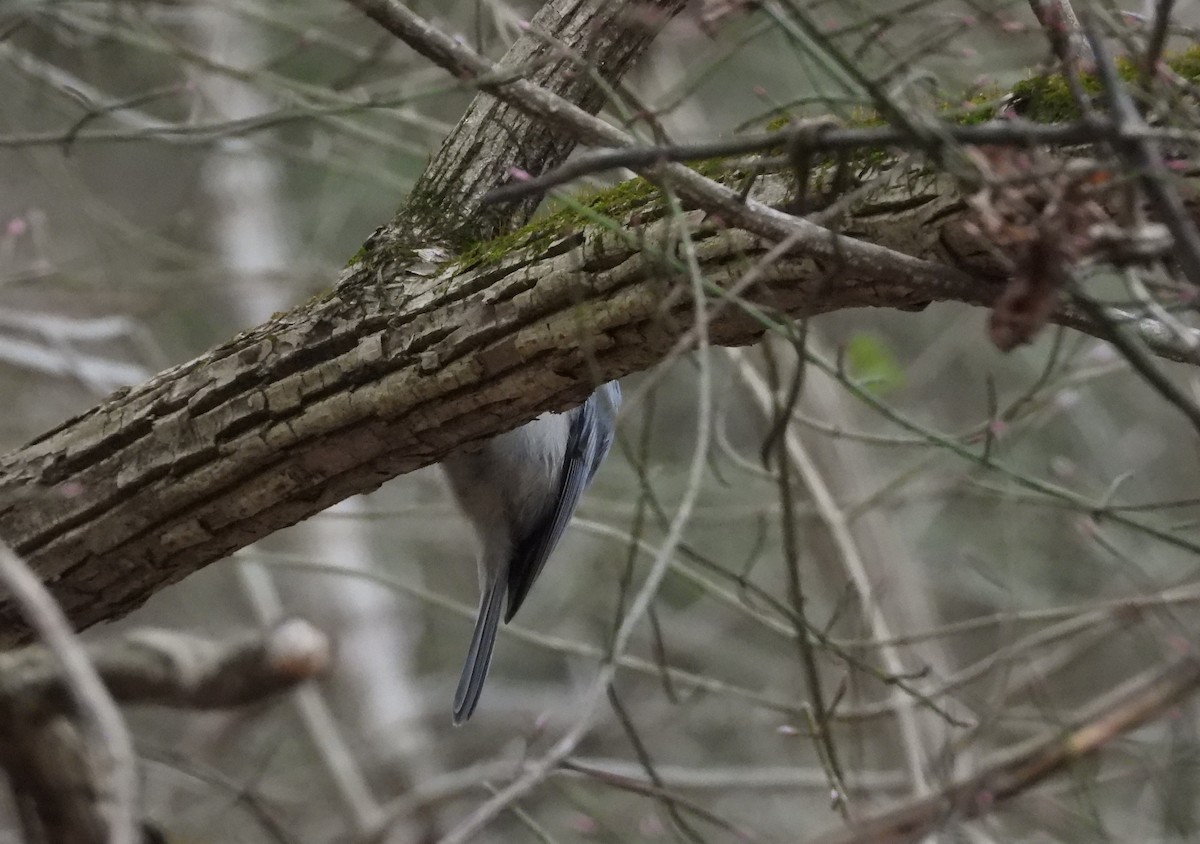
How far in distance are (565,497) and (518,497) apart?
14 centimetres

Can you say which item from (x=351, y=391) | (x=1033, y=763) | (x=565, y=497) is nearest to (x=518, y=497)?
(x=565, y=497)

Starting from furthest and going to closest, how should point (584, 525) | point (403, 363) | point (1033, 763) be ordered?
point (584, 525) < point (1033, 763) < point (403, 363)

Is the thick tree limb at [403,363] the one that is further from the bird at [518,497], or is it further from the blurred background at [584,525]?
the bird at [518,497]

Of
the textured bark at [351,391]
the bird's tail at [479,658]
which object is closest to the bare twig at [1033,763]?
the bird's tail at [479,658]

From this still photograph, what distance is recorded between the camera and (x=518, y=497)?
3.13 metres

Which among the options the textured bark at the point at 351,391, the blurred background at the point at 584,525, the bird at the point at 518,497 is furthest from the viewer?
the blurred background at the point at 584,525

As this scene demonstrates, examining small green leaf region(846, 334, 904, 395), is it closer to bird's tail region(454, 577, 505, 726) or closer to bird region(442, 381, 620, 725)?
bird region(442, 381, 620, 725)

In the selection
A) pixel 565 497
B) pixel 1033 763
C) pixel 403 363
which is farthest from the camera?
pixel 565 497

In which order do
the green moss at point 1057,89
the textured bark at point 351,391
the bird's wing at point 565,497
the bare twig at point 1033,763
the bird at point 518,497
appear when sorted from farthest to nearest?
the bird's wing at point 565,497, the bird at point 518,497, the bare twig at point 1033,763, the textured bark at point 351,391, the green moss at point 1057,89

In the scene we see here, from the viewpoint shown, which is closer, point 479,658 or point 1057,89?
point 1057,89

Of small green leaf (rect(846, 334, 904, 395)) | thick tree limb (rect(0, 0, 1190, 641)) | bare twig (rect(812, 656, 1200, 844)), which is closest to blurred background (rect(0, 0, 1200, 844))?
bare twig (rect(812, 656, 1200, 844))

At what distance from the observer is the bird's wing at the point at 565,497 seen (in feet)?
10.4

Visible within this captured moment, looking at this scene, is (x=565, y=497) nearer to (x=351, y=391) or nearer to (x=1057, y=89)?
(x=351, y=391)

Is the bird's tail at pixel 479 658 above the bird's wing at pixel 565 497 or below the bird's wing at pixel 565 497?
below
